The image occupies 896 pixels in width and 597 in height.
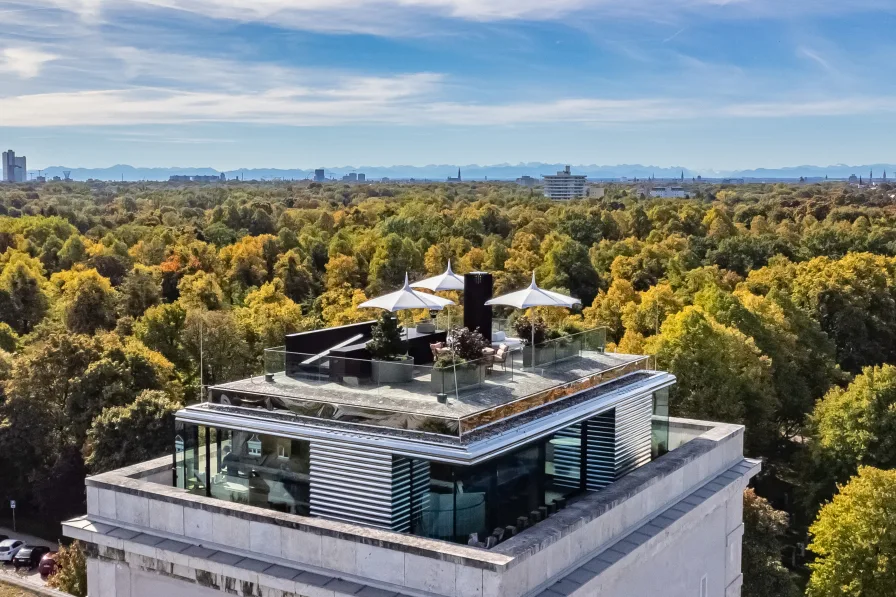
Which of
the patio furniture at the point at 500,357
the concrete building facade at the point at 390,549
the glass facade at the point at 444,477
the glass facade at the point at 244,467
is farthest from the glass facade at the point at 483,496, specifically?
the glass facade at the point at 244,467

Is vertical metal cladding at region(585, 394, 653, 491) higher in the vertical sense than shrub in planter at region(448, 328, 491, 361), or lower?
lower

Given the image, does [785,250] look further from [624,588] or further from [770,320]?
[624,588]

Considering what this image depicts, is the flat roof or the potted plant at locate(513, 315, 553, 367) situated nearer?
the flat roof

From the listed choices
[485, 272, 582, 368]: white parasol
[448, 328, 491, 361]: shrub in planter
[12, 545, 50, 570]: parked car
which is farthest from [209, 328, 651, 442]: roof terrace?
[12, 545, 50, 570]: parked car

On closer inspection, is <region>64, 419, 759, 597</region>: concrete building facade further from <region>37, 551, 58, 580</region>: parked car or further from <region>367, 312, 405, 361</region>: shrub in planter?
<region>37, 551, 58, 580</region>: parked car

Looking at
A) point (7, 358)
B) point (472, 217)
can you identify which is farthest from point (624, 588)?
point (472, 217)

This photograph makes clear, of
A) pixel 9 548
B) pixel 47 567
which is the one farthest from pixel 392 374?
pixel 9 548

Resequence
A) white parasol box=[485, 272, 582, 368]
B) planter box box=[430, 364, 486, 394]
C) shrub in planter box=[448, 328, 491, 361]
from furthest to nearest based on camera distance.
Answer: white parasol box=[485, 272, 582, 368], shrub in planter box=[448, 328, 491, 361], planter box box=[430, 364, 486, 394]

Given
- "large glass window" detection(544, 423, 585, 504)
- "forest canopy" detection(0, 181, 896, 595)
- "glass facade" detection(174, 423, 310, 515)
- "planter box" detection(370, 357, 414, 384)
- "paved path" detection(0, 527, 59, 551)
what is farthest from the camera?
"paved path" detection(0, 527, 59, 551)
